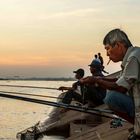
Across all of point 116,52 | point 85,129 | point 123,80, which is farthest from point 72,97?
point 123,80

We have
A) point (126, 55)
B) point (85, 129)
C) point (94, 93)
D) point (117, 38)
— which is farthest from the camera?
point (94, 93)

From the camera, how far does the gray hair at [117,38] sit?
684 cm

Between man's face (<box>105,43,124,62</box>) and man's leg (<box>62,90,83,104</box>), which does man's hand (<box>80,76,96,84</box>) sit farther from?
man's leg (<box>62,90,83,104</box>)

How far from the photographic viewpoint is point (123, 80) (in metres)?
6.51

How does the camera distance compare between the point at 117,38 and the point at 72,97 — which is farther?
the point at 72,97

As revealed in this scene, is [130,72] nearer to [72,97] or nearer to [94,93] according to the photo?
[94,93]

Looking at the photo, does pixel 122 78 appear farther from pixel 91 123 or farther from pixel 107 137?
pixel 91 123

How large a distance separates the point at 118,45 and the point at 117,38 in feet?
0.30

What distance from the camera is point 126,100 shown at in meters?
6.95

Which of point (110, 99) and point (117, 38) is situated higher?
point (117, 38)

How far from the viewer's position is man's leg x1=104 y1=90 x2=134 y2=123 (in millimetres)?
6945

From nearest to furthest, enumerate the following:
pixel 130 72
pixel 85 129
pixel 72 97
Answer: pixel 130 72
pixel 85 129
pixel 72 97

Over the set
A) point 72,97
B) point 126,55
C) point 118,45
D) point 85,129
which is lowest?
point 85,129

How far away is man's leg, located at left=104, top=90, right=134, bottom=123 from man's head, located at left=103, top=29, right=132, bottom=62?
1.59 ft
